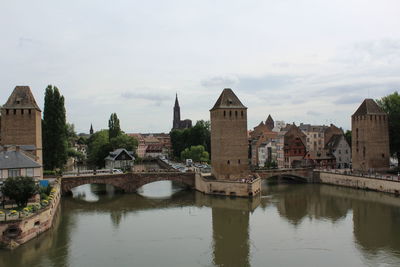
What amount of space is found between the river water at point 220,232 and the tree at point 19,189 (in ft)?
10.6

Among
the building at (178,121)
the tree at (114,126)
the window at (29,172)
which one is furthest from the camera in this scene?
the building at (178,121)

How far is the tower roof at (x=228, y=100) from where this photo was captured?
162 feet

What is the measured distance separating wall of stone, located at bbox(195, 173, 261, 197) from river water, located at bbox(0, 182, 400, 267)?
108 centimetres

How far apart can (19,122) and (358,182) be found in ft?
131

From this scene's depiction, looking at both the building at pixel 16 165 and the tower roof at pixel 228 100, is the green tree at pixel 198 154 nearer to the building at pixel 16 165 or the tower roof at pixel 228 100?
the tower roof at pixel 228 100

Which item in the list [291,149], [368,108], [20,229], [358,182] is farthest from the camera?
[291,149]

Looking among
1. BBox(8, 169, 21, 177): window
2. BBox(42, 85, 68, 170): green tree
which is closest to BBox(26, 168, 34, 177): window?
BBox(8, 169, 21, 177): window

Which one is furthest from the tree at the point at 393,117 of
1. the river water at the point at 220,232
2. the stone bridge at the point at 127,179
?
the stone bridge at the point at 127,179

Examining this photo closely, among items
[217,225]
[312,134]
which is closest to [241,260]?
[217,225]

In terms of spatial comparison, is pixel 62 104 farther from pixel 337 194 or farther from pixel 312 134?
pixel 312 134

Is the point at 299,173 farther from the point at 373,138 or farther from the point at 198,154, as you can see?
the point at 198,154

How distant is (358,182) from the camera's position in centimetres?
5022

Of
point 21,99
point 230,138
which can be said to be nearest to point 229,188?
point 230,138

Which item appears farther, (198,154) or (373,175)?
(198,154)
